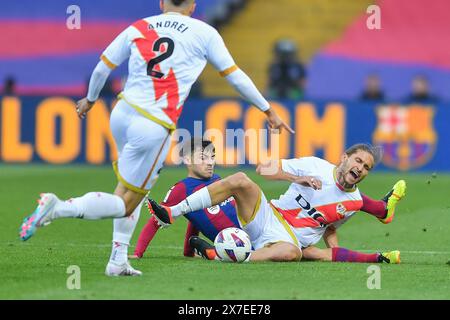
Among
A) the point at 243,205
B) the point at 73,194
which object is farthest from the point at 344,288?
the point at 73,194

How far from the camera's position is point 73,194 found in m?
14.1

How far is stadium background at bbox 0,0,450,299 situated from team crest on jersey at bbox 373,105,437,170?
2 centimetres

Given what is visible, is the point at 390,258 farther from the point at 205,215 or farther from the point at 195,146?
the point at 195,146

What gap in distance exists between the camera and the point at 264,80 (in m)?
24.0

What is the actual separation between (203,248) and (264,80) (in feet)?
51.4

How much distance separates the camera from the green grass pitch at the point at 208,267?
6.69m

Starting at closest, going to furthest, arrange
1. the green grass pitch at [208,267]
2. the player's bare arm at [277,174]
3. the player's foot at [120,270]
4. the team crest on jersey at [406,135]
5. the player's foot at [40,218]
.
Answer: the green grass pitch at [208,267] → the player's foot at [40,218] → the player's foot at [120,270] → the player's bare arm at [277,174] → the team crest on jersey at [406,135]

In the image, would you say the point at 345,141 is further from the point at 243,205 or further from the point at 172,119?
the point at 172,119

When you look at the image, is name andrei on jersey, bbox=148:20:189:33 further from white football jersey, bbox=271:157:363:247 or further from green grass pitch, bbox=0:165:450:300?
white football jersey, bbox=271:157:363:247

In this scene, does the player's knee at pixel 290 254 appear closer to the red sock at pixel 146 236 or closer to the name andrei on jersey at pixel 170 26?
the red sock at pixel 146 236

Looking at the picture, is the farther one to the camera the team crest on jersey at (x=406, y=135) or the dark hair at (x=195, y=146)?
the team crest on jersey at (x=406, y=135)

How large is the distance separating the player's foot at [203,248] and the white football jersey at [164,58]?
169cm

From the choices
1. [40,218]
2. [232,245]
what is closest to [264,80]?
[232,245]

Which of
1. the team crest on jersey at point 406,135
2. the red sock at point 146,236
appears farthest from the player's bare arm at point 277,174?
the team crest on jersey at point 406,135
